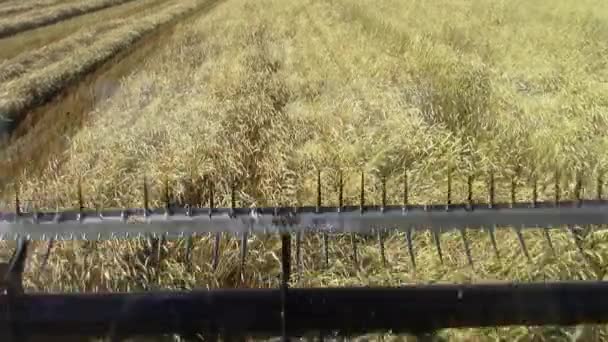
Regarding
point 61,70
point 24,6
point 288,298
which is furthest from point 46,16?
point 288,298

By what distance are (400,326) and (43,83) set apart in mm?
11061

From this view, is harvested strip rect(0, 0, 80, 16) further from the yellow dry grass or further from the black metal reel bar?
the black metal reel bar

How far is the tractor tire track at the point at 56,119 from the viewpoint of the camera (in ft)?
27.5

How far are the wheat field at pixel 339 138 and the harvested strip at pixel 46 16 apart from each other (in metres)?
9.99

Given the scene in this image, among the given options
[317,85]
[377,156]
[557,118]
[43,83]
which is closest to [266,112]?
[317,85]

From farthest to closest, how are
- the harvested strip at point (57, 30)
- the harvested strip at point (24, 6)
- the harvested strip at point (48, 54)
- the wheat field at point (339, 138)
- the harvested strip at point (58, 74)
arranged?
the harvested strip at point (24, 6)
the harvested strip at point (57, 30)
the harvested strip at point (48, 54)
the harvested strip at point (58, 74)
the wheat field at point (339, 138)

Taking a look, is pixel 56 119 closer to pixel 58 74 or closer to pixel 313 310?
pixel 58 74

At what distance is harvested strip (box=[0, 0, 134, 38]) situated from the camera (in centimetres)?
2319

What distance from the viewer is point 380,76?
9500mm

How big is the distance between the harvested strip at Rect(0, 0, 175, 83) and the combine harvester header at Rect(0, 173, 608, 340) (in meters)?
11.7

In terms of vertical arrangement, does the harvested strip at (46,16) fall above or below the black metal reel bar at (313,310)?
above

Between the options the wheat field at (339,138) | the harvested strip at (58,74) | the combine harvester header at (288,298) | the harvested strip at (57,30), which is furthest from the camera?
the harvested strip at (57,30)

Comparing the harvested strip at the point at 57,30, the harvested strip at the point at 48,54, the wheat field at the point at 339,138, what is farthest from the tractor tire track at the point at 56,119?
the harvested strip at the point at 57,30

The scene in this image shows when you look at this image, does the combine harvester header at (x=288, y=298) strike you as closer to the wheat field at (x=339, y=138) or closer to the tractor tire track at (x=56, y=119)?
the wheat field at (x=339, y=138)
